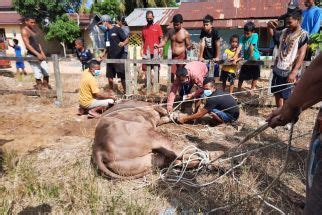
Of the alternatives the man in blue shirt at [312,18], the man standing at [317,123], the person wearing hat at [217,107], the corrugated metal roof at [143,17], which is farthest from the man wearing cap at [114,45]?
the corrugated metal roof at [143,17]

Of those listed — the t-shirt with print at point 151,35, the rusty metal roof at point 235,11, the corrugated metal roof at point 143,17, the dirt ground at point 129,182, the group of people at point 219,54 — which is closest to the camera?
the dirt ground at point 129,182

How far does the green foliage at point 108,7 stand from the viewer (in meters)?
24.7

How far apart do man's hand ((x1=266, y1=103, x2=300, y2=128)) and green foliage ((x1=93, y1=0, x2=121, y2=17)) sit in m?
24.2

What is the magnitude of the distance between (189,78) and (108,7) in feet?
71.0

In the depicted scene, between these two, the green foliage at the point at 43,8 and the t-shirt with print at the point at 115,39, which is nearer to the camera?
the t-shirt with print at the point at 115,39

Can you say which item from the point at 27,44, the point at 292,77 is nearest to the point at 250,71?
the point at 292,77

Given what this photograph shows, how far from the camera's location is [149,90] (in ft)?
23.2

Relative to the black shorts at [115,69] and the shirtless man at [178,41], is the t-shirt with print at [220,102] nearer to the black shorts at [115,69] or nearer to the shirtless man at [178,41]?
the shirtless man at [178,41]

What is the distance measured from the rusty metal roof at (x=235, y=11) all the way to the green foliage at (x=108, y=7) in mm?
7978

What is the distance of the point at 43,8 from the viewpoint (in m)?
22.3

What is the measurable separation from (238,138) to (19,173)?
3195 millimetres

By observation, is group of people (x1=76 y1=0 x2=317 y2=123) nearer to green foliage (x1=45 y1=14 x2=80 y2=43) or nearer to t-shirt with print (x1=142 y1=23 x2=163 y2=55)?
t-shirt with print (x1=142 y1=23 x2=163 y2=55)

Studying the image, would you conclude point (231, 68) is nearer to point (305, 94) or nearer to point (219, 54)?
point (219, 54)

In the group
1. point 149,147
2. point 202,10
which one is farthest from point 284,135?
point 202,10
